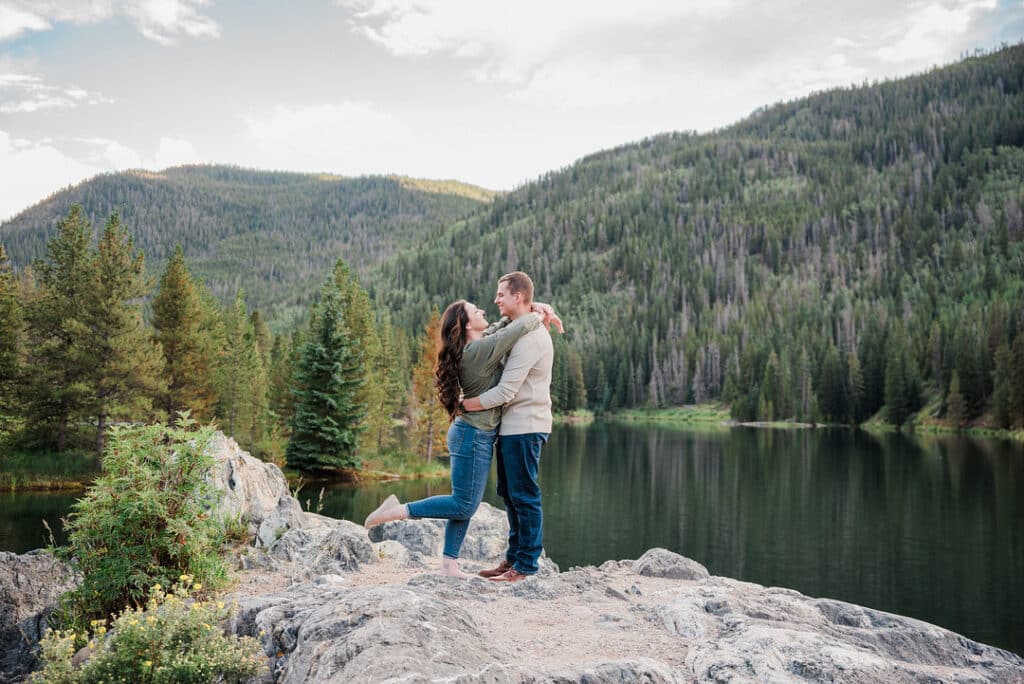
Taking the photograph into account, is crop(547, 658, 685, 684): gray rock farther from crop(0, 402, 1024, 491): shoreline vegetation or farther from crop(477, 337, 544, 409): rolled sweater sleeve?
crop(0, 402, 1024, 491): shoreline vegetation

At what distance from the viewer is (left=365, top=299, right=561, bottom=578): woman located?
21.7 feet

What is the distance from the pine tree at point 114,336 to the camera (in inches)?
1196

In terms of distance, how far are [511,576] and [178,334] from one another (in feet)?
109

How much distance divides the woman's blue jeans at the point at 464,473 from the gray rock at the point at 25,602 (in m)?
4.99

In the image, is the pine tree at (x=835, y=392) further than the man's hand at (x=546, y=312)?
Yes

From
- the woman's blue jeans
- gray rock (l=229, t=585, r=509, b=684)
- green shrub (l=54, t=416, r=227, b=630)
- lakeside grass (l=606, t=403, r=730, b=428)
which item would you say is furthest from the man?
lakeside grass (l=606, t=403, r=730, b=428)

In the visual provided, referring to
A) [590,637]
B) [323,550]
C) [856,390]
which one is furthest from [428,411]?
[856,390]

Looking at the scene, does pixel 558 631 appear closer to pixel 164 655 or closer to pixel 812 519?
pixel 164 655

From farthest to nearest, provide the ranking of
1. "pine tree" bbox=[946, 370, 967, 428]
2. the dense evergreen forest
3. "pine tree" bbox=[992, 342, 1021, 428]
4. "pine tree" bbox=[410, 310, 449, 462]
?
"pine tree" bbox=[946, 370, 967, 428] → "pine tree" bbox=[992, 342, 1021, 428] → "pine tree" bbox=[410, 310, 449, 462] → the dense evergreen forest

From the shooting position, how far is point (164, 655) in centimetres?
512

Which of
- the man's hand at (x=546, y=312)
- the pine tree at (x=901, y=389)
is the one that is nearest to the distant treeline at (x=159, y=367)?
the man's hand at (x=546, y=312)

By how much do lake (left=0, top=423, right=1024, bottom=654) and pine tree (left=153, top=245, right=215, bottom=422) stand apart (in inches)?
349

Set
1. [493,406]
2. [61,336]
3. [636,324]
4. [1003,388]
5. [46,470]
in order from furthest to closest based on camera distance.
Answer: [636,324]
[1003,388]
[61,336]
[46,470]
[493,406]

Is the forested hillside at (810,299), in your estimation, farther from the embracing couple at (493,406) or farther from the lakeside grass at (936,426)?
the embracing couple at (493,406)
